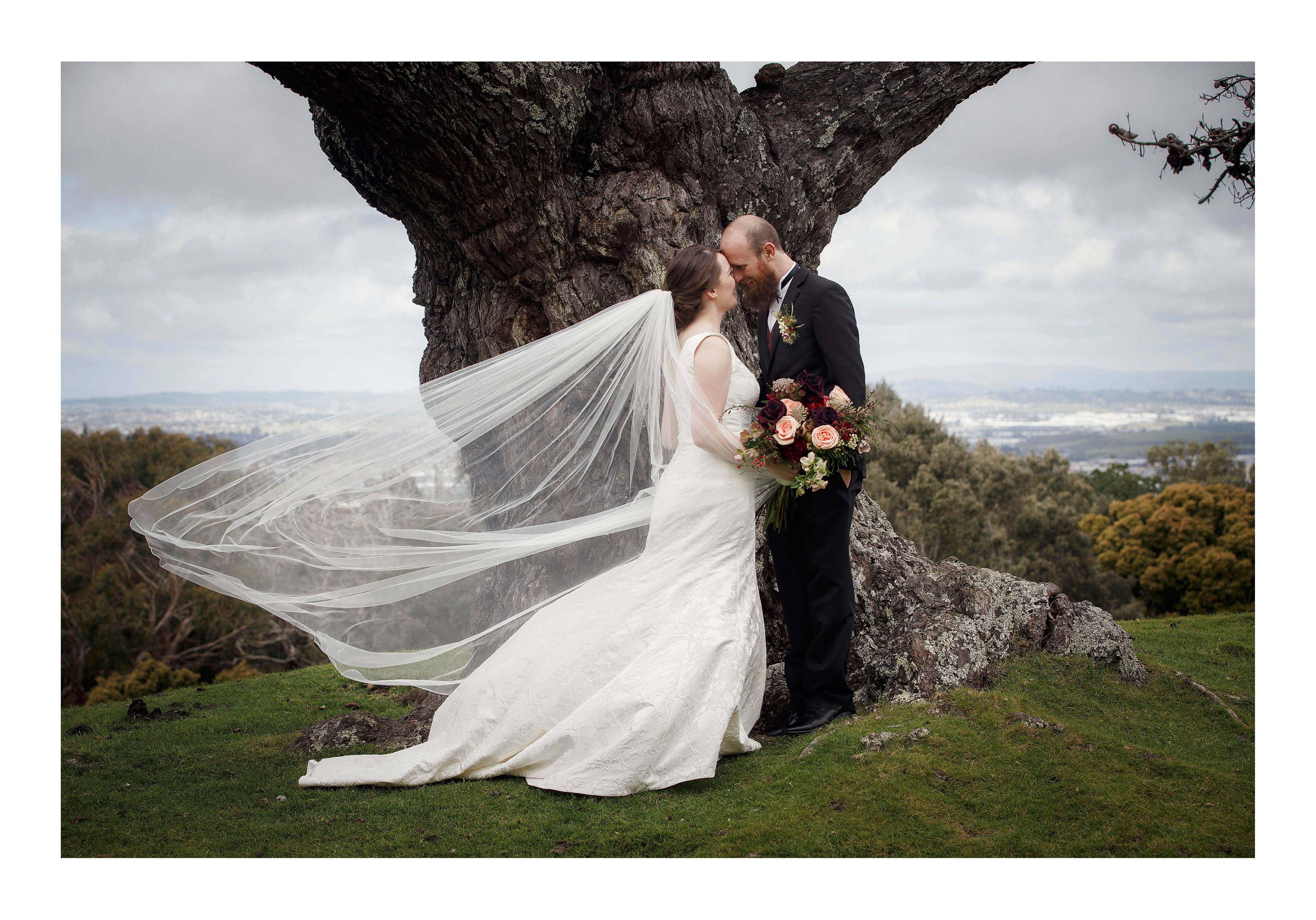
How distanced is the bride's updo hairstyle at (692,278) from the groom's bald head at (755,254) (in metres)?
0.24

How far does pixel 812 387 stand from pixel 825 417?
207mm

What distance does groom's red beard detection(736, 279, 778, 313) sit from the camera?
4562mm

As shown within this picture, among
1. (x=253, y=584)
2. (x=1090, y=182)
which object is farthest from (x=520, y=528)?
(x=1090, y=182)

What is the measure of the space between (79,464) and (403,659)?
15270 mm

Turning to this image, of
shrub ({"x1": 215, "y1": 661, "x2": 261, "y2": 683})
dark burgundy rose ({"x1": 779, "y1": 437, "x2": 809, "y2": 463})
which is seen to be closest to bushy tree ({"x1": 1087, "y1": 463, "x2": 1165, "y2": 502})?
shrub ({"x1": 215, "y1": 661, "x2": 261, "y2": 683})

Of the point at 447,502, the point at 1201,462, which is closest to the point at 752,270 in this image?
the point at 447,502

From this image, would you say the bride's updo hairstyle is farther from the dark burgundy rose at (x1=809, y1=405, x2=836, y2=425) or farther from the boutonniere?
the dark burgundy rose at (x1=809, y1=405, x2=836, y2=425)

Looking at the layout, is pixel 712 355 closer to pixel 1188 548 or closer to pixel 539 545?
pixel 539 545

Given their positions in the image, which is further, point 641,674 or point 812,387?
point 812,387

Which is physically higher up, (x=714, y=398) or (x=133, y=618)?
(x=714, y=398)

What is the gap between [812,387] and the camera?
4008 mm

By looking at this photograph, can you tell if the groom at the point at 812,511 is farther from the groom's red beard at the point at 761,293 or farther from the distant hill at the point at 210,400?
the distant hill at the point at 210,400

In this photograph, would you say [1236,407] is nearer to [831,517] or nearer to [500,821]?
[831,517]

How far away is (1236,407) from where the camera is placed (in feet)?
30.8
